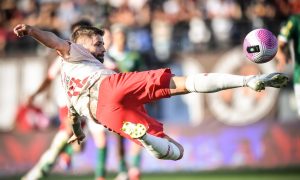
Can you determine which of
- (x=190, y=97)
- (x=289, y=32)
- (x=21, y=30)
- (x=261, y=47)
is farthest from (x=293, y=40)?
(x=190, y=97)

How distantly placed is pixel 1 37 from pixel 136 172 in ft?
25.2

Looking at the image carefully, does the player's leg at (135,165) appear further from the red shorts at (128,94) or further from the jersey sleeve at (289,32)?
the red shorts at (128,94)

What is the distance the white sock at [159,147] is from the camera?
7.44 m

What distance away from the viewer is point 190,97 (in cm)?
1580

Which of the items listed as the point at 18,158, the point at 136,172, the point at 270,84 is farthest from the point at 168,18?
the point at 270,84

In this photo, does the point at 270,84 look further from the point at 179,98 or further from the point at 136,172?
the point at 179,98

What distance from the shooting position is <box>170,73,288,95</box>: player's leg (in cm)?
669

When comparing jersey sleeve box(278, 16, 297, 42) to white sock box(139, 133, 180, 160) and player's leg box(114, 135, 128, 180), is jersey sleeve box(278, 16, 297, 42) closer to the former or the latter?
white sock box(139, 133, 180, 160)

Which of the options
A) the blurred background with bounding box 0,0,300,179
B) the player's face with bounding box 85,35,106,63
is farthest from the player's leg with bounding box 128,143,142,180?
the player's face with bounding box 85,35,106,63

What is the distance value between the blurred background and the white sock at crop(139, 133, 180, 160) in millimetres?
7496

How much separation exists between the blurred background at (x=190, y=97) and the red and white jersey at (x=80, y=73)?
24.1ft

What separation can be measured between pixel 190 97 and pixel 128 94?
8.23 m

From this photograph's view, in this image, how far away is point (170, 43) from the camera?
16375 millimetres

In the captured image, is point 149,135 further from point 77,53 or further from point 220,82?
point 77,53
